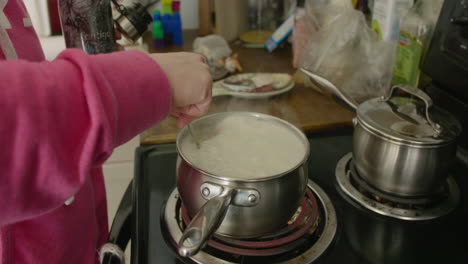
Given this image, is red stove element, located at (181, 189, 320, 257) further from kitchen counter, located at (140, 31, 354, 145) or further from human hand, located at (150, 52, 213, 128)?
kitchen counter, located at (140, 31, 354, 145)

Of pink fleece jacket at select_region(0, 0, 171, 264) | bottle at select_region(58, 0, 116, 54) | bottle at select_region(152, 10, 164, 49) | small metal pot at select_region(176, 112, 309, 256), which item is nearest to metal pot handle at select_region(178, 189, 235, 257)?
small metal pot at select_region(176, 112, 309, 256)

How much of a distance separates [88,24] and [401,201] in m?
0.62

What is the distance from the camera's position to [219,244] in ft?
1.62

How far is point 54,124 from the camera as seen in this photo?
37 cm

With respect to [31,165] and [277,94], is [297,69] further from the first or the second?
[31,165]

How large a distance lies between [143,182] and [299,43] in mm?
625

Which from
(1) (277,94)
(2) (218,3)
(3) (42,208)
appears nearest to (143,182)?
(3) (42,208)

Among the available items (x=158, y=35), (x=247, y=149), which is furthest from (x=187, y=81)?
(x=158, y=35)

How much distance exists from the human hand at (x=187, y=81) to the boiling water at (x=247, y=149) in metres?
0.05

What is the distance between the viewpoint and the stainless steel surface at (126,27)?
84 centimetres

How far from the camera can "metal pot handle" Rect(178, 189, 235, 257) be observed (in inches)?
14.3

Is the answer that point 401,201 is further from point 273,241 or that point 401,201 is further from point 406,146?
point 273,241

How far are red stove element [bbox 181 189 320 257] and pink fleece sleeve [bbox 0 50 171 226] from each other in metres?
0.18

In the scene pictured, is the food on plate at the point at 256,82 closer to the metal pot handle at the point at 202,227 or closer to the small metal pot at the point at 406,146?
the small metal pot at the point at 406,146
